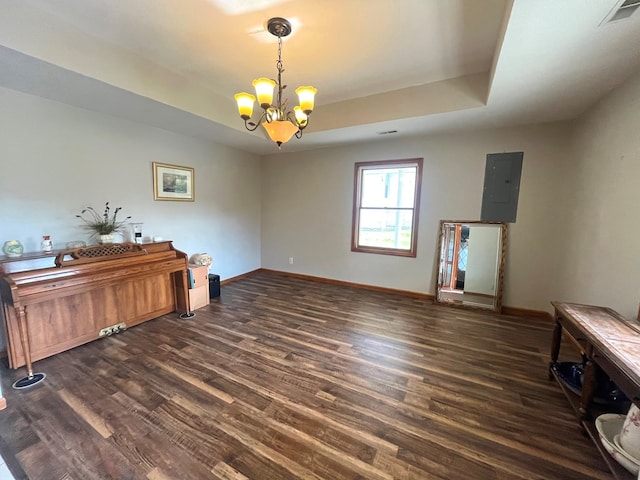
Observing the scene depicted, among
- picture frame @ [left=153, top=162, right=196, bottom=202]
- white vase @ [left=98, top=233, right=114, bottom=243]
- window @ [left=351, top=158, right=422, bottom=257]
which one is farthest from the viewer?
window @ [left=351, top=158, right=422, bottom=257]

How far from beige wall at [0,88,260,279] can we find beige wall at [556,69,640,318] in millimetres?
4892

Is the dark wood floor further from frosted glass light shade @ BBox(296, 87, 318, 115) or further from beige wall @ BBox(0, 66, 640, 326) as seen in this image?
frosted glass light shade @ BBox(296, 87, 318, 115)

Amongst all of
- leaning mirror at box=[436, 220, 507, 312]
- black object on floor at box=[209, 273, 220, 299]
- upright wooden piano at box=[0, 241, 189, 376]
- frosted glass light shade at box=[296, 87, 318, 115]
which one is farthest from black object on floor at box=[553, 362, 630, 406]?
black object on floor at box=[209, 273, 220, 299]

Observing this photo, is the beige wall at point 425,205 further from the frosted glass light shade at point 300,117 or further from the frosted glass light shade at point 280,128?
the frosted glass light shade at point 280,128

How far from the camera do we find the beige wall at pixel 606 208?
1.98m

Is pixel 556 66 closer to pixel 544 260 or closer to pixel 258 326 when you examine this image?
pixel 544 260

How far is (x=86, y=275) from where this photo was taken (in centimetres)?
243

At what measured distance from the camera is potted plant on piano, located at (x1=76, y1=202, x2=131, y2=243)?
2.86 metres

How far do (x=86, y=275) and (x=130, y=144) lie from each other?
1.73 metres

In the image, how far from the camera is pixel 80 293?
96.5 inches

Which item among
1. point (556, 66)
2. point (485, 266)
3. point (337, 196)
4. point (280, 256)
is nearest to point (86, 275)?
point (280, 256)

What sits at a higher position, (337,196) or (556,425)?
(337,196)

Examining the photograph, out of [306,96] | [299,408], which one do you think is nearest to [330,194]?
[306,96]

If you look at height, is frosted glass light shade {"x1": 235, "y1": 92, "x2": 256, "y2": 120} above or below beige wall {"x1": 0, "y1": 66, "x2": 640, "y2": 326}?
above
